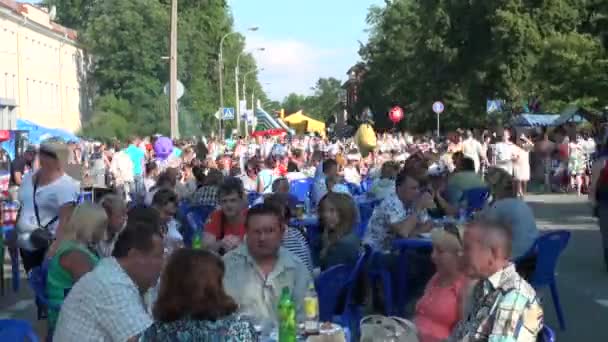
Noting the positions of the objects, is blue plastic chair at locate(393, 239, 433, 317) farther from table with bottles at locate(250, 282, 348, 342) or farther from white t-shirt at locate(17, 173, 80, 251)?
table with bottles at locate(250, 282, 348, 342)

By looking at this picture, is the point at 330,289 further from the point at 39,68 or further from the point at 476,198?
the point at 39,68

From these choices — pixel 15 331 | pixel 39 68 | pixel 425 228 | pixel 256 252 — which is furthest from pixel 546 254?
pixel 39 68

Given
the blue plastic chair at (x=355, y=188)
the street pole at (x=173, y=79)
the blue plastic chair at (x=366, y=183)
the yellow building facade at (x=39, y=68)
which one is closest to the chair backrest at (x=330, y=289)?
the blue plastic chair at (x=355, y=188)

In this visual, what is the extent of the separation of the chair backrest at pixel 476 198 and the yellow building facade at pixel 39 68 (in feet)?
155

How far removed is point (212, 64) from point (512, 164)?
52945 mm

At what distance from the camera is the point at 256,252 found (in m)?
6.57

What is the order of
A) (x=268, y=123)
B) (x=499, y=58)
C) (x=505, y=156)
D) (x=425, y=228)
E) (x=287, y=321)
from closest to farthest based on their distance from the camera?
1. (x=287, y=321)
2. (x=425, y=228)
3. (x=505, y=156)
4. (x=499, y=58)
5. (x=268, y=123)

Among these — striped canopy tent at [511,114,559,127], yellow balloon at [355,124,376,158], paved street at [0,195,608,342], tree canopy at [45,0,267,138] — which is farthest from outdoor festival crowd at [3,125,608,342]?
tree canopy at [45,0,267,138]

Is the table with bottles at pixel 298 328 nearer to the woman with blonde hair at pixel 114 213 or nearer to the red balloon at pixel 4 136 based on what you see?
the woman with blonde hair at pixel 114 213

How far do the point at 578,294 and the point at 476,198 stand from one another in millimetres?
2503

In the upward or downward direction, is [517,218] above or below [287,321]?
above

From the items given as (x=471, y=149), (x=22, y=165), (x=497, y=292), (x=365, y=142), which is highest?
(x=365, y=142)

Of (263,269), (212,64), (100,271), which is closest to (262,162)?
(263,269)

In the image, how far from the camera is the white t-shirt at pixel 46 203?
9781 millimetres
